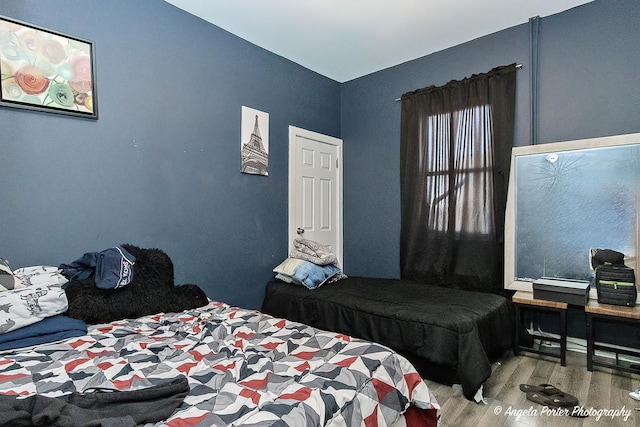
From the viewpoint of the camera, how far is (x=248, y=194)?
3.28m

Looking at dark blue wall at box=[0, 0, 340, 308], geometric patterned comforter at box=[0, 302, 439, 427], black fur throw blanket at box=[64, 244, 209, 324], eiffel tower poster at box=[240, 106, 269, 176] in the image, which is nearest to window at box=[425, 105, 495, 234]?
dark blue wall at box=[0, 0, 340, 308]

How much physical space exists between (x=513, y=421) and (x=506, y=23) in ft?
10.3

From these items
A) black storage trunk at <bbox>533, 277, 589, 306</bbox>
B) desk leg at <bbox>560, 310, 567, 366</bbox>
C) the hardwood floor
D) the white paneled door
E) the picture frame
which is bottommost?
the hardwood floor

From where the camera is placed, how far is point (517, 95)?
3115mm

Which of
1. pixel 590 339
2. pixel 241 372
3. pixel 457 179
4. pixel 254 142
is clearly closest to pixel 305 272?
pixel 254 142

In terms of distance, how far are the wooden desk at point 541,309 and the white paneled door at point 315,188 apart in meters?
2.06

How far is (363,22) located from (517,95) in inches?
60.6

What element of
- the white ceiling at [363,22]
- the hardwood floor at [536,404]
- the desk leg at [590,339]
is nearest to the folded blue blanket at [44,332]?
the hardwood floor at [536,404]

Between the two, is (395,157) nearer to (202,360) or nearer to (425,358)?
(425,358)

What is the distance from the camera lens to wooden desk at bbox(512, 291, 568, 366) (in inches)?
100

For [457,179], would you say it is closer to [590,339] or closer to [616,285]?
[616,285]

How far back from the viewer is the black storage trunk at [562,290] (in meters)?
2.52

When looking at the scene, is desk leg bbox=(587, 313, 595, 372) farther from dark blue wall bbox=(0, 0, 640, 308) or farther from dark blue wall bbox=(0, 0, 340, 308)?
dark blue wall bbox=(0, 0, 340, 308)

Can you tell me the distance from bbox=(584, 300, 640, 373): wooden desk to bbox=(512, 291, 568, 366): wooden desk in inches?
5.6
